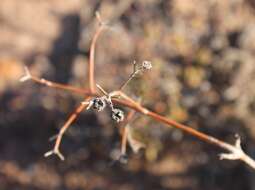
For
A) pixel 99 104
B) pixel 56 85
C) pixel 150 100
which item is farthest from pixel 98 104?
pixel 150 100

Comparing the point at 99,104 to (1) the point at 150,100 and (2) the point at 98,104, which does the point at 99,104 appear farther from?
(1) the point at 150,100

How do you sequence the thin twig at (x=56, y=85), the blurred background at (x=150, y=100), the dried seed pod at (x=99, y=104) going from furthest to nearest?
the blurred background at (x=150, y=100) < the thin twig at (x=56, y=85) < the dried seed pod at (x=99, y=104)

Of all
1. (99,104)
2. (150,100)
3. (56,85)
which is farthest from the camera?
(150,100)

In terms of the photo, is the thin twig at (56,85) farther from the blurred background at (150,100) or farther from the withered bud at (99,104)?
the blurred background at (150,100)

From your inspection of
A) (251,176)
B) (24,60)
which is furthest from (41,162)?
(251,176)

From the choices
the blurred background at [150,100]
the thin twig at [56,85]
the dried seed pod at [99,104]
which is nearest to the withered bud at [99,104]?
the dried seed pod at [99,104]

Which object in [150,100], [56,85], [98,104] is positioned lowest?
[98,104]

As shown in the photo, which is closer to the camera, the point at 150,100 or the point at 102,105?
the point at 102,105

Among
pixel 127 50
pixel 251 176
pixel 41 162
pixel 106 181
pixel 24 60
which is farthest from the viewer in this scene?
pixel 24 60

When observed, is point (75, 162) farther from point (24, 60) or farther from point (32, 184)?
point (24, 60)
